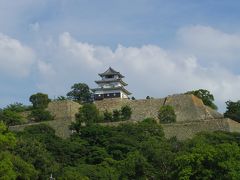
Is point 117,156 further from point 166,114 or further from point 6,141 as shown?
point 166,114

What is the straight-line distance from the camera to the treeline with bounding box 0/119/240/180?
117ft

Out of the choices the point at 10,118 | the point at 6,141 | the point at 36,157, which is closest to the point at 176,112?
the point at 10,118

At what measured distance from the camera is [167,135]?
54.9 meters

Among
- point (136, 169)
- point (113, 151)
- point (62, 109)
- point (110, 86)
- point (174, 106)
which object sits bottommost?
point (136, 169)

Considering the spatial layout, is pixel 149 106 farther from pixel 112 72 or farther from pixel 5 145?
pixel 5 145

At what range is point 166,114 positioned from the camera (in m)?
59.6

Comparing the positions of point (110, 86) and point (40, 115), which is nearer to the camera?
point (40, 115)

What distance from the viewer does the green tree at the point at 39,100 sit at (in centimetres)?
6551

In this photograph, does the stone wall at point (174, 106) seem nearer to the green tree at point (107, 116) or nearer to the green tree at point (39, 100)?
the green tree at point (107, 116)

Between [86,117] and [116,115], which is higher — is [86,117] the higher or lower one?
the lower one

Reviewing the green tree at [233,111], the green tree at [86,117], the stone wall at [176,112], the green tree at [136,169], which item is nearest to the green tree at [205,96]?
the stone wall at [176,112]

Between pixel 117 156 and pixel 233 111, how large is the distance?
56.3ft

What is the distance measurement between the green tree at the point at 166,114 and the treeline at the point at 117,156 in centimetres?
680

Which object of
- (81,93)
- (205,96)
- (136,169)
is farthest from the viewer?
(81,93)
